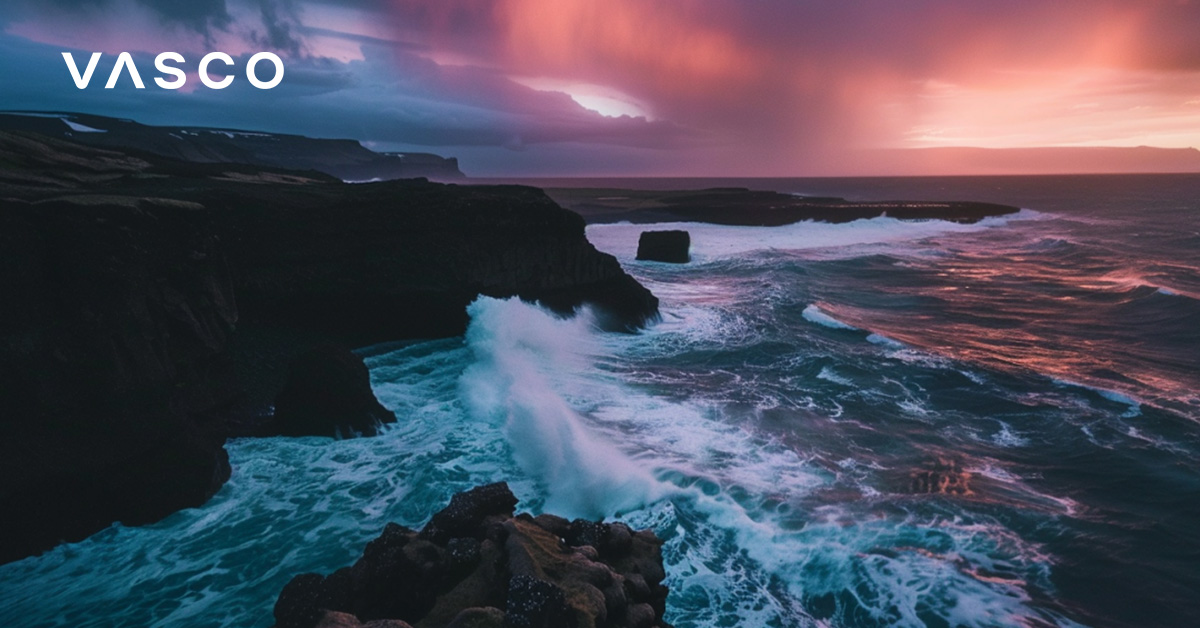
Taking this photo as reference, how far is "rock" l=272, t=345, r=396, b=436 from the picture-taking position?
1189 cm

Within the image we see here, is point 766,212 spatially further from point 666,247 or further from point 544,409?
point 544,409

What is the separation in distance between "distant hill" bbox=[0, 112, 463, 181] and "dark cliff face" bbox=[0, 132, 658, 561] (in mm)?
31418

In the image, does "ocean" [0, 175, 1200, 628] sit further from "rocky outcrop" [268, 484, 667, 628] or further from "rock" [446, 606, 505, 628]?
"rock" [446, 606, 505, 628]

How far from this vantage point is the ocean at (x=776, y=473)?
24.3 ft

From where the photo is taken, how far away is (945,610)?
702 centimetres

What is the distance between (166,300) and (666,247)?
98.2 feet

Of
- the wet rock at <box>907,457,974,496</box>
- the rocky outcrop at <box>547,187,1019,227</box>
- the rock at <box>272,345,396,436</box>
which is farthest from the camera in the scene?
the rocky outcrop at <box>547,187,1019,227</box>

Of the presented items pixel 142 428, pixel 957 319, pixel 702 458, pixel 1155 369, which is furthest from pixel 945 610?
pixel 957 319

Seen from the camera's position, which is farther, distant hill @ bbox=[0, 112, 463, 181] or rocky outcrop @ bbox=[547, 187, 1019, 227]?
distant hill @ bbox=[0, 112, 463, 181]

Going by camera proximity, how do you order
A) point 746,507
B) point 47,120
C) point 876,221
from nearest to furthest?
point 746,507
point 876,221
point 47,120

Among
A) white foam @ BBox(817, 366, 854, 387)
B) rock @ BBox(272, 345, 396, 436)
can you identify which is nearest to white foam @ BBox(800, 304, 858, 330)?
white foam @ BBox(817, 366, 854, 387)

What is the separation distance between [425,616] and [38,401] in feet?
22.7

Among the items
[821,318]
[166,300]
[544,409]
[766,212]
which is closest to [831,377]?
[821,318]

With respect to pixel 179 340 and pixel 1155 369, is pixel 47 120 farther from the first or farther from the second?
pixel 1155 369
